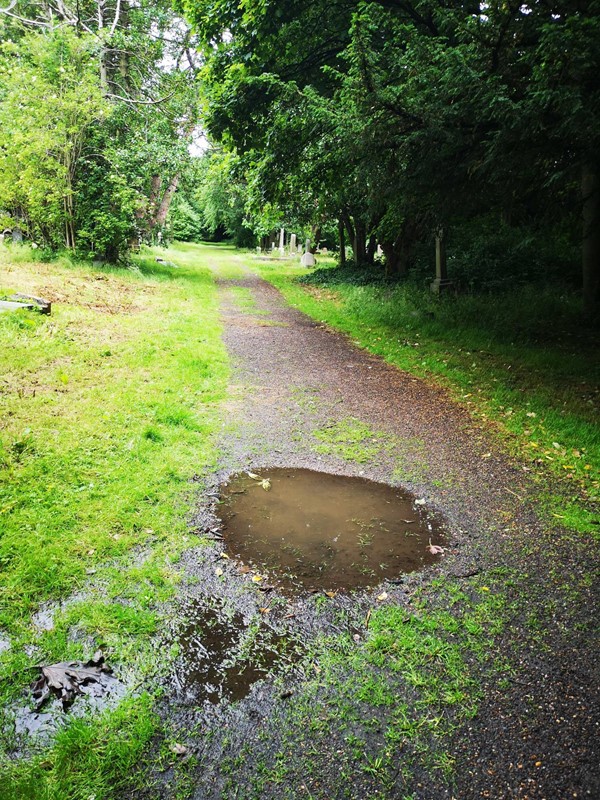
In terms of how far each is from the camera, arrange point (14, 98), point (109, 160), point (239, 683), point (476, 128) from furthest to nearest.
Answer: point (109, 160) < point (14, 98) < point (476, 128) < point (239, 683)

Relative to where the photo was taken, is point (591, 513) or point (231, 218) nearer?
point (591, 513)

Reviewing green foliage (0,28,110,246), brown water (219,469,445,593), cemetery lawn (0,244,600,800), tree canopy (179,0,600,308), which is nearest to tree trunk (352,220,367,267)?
tree canopy (179,0,600,308)

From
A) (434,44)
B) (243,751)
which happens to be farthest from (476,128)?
(243,751)

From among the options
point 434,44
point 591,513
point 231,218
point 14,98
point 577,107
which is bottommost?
point 591,513

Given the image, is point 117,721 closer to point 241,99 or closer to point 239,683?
point 239,683

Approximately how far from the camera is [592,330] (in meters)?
9.52

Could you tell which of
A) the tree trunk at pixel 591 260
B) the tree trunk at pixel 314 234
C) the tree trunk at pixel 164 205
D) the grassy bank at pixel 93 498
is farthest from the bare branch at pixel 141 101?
the tree trunk at pixel 591 260

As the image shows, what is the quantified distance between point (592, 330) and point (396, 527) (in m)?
8.11

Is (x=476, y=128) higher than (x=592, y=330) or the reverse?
higher

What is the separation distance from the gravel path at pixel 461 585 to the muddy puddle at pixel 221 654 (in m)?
0.08

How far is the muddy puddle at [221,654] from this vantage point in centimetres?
233

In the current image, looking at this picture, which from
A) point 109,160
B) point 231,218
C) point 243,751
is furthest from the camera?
point 231,218

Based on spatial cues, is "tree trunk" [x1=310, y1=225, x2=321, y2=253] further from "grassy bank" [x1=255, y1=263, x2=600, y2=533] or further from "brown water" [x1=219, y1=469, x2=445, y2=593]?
"brown water" [x1=219, y1=469, x2=445, y2=593]

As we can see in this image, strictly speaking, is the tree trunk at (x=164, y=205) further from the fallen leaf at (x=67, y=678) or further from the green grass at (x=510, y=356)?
the fallen leaf at (x=67, y=678)
